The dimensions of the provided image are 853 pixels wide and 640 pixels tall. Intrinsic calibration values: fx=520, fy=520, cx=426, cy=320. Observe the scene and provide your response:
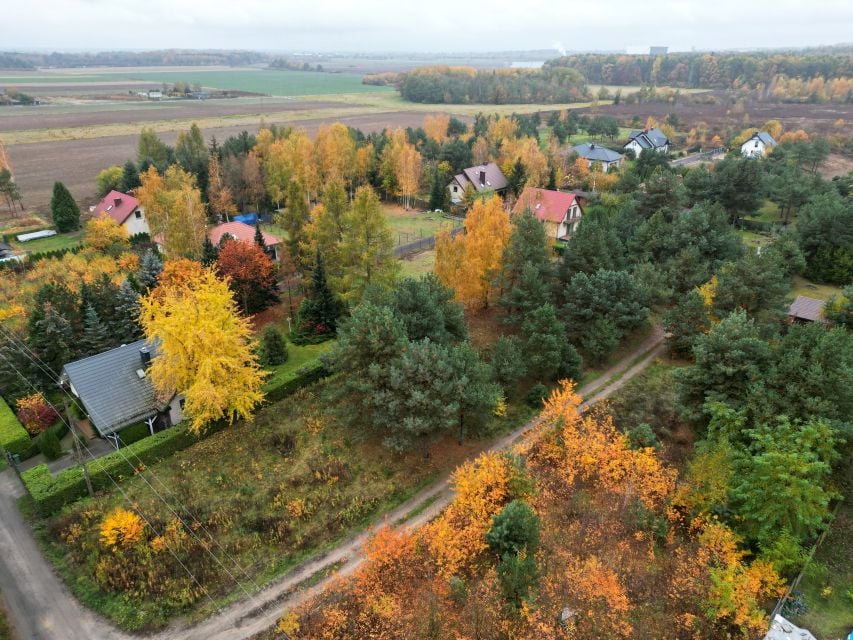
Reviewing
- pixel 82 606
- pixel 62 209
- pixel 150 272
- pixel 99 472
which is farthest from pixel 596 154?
pixel 82 606

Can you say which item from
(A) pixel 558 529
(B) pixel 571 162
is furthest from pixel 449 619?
(B) pixel 571 162

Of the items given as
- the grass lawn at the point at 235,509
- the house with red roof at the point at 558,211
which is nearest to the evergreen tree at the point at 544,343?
the grass lawn at the point at 235,509

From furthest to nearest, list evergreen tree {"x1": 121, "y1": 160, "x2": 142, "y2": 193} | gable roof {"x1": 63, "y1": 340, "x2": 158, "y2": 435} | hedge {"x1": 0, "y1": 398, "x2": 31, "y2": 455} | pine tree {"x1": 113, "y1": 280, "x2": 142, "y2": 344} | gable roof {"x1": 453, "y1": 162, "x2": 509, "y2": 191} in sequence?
gable roof {"x1": 453, "y1": 162, "x2": 509, "y2": 191} → evergreen tree {"x1": 121, "y1": 160, "x2": 142, "y2": 193} → pine tree {"x1": 113, "y1": 280, "x2": 142, "y2": 344} → gable roof {"x1": 63, "y1": 340, "x2": 158, "y2": 435} → hedge {"x1": 0, "y1": 398, "x2": 31, "y2": 455}

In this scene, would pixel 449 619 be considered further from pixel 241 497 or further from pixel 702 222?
pixel 702 222

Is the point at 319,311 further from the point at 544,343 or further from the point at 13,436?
the point at 13,436

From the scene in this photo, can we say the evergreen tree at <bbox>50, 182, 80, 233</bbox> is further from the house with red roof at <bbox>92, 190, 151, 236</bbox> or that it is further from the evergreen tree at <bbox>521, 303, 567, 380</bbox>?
the evergreen tree at <bbox>521, 303, 567, 380</bbox>

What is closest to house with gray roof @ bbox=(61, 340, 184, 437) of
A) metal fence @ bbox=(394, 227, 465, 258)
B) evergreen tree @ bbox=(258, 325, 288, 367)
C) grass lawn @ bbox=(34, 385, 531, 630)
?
grass lawn @ bbox=(34, 385, 531, 630)
